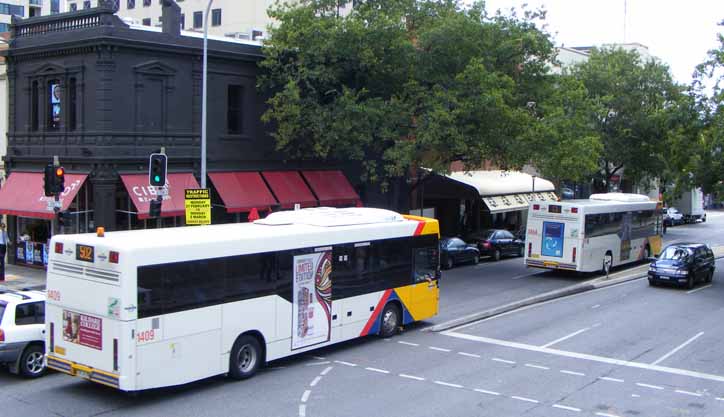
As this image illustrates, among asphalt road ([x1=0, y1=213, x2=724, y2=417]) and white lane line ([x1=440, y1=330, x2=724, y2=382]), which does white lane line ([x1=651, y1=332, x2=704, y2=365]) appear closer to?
asphalt road ([x1=0, y1=213, x2=724, y2=417])

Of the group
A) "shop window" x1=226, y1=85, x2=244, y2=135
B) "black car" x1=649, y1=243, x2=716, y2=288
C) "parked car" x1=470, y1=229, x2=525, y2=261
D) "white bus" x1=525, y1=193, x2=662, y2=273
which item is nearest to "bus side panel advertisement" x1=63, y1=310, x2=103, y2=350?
"shop window" x1=226, y1=85, x2=244, y2=135

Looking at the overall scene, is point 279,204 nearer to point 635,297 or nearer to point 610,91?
point 635,297

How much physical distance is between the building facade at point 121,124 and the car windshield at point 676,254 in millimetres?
14905

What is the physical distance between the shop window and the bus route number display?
1024 centimetres

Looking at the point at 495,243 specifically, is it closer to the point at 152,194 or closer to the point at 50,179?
the point at 152,194

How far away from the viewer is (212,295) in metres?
14.3

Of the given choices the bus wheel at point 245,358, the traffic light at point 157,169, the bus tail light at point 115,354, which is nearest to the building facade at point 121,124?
the traffic light at point 157,169

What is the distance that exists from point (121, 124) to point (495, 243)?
19152 mm

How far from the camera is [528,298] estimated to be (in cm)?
2594

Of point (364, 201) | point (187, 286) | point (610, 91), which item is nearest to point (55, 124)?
point (364, 201)

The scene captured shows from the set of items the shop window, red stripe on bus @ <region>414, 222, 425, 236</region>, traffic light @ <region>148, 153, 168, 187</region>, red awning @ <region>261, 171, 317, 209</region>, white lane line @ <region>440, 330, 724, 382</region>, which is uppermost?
the shop window

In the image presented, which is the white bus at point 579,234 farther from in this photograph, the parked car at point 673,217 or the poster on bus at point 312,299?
the parked car at point 673,217

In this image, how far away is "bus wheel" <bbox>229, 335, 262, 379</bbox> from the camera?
49.1 ft

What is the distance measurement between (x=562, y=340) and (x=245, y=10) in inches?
1990
